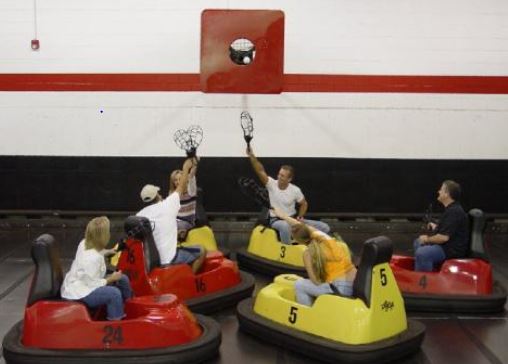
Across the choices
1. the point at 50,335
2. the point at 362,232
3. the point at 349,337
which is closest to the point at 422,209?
the point at 362,232

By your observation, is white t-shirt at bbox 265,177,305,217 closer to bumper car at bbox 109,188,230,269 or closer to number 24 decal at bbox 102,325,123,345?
bumper car at bbox 109,188,230,269

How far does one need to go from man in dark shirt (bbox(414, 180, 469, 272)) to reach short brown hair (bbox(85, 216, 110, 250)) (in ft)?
8.66

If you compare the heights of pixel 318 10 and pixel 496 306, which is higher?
pixel 318 10

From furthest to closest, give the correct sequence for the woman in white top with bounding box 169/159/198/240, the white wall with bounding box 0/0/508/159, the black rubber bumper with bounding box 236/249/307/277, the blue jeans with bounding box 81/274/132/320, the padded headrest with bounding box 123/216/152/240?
1. the white wall with bounding box 0/0/508/159
2. the woman in white top with bounding box 169/159/198/240
3. the black rubber bumper with bounding box 236/249/307/277
4. the padded headrest with bounding box 123/216/152/240
5. the blue jeans with bounding box 81/274/132/320

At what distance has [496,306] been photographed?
5219 millimetres

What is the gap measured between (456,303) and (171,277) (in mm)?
2225

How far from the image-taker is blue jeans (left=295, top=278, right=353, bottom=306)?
13.9ft

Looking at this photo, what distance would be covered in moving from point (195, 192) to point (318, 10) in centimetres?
336

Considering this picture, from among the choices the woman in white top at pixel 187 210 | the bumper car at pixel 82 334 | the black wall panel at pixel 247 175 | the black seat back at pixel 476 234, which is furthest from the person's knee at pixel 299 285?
the black wall panel at pixel 247 175

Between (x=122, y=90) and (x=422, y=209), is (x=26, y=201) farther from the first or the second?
(x=422, y=209)

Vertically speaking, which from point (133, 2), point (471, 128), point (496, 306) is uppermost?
point (133, 2)

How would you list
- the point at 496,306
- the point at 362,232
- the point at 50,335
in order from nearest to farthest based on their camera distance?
the point at 50,335 → the point at 496,306 → the point at 362,232

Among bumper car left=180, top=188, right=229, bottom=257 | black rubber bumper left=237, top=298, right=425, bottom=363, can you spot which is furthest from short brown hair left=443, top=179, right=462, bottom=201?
bumper car left=180, top=188, right=229, bottom=257

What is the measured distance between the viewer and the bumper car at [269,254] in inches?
241
